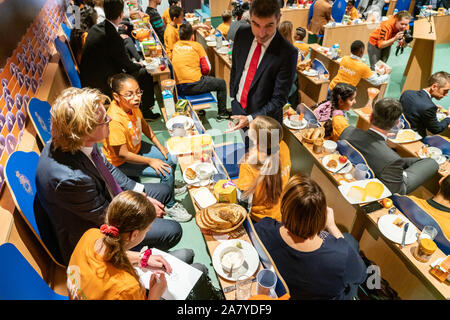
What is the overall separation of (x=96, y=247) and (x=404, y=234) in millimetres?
2022

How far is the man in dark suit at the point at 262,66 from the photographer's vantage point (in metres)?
2.35

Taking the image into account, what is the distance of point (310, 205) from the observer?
155 cm

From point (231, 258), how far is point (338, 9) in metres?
8.13

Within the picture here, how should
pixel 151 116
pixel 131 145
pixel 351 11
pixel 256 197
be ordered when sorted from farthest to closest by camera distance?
pixel 351 11 < pixel 151 116 < pixel 131 145 < pixel 256 197

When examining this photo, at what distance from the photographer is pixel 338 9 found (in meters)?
7.61

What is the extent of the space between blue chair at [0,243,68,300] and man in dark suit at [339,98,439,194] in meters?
2.68

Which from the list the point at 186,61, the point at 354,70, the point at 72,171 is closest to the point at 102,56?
the point at 186,61

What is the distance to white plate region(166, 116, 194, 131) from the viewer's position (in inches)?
118

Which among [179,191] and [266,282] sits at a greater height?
[266,282]

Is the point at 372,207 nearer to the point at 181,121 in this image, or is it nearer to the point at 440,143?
the point at 440,143

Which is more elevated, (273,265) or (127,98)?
(127,98)

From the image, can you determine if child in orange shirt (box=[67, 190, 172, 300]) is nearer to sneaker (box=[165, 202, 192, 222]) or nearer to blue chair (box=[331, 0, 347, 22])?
sneaker (box=[165, 202, 192, 222])
